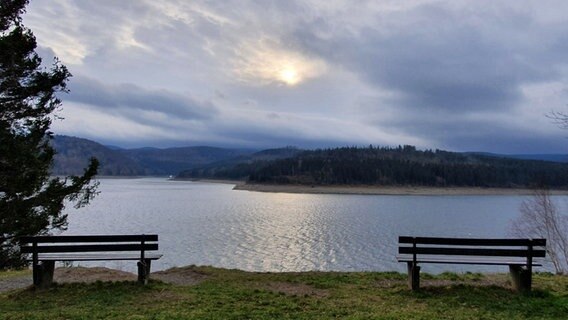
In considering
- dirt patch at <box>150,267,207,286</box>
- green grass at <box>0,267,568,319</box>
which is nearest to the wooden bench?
green grass at <box>0,267,568,319</box>

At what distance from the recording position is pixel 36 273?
31.7 ft

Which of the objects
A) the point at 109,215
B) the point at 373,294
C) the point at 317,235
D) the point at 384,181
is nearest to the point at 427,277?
the point at 373,294

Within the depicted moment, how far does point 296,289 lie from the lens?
31.9 feet

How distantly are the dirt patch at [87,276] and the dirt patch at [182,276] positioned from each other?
0.72 meters

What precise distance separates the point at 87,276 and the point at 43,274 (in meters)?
1.67

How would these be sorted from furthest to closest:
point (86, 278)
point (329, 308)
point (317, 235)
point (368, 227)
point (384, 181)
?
point (384, 181)
point (368, 227)
point (317, 235)
point (86, 278)
point (329, 308)

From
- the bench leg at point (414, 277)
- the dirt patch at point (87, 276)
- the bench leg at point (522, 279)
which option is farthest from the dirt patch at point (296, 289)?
the bench leg at point (522, 279)

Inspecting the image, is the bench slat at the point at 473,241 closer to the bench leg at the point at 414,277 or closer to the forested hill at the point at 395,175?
the bench leg at the point at 414,277

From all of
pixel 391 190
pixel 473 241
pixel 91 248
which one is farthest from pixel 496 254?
pixel 391 190

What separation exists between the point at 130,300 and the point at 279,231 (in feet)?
123

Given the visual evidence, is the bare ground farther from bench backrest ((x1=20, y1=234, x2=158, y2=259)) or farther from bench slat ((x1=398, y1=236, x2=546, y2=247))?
bench slat ((x1=398, y1=236, x2=546, y2=247))

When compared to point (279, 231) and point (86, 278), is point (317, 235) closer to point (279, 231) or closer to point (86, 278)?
point (279, 231)

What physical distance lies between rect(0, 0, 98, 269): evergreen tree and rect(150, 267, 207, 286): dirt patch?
500 centimetres

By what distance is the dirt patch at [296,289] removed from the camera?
9.17 m
